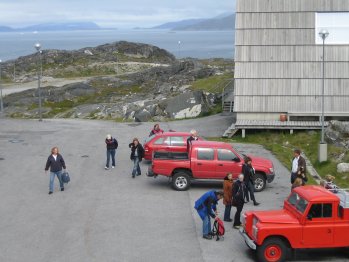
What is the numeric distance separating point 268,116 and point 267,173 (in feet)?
42.3

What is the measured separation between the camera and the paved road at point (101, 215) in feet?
47.0

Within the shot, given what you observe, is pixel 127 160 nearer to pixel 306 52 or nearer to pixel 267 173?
pixel 267 173

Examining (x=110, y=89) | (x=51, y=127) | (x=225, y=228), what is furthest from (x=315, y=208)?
(x=110, y=89)

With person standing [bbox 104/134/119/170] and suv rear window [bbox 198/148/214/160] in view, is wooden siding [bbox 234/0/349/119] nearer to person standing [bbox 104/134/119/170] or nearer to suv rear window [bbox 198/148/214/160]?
person standing [bbox 104/134/119/170]

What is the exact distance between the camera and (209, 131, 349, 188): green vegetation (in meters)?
24.5

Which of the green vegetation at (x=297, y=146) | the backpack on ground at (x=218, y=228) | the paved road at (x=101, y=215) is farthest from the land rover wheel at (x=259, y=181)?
the backpack on ground at (x=218, y=228)

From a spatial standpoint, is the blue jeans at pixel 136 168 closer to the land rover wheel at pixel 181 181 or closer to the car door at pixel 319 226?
the land rover wheel at pixel 181 181

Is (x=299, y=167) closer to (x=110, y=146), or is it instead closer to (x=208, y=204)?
(x=208, y=204)

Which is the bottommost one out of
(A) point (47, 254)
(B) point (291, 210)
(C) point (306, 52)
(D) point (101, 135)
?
(A) point (47, 254)

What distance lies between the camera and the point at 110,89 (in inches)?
2613

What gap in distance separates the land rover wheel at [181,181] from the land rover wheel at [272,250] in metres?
6.86

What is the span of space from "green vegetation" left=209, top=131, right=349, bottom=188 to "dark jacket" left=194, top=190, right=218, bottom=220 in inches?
341

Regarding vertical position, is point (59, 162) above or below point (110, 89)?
below

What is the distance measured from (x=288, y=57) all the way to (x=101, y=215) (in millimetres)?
18264
